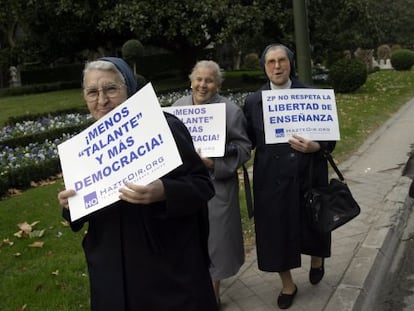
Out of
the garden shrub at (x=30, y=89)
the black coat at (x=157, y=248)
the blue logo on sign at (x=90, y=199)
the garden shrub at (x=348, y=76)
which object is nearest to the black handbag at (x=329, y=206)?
the black coat at (x=157, y=248)

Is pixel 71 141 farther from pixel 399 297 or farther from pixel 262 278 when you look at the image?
pixel 399 297

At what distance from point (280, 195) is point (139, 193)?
→ 6.38 feet

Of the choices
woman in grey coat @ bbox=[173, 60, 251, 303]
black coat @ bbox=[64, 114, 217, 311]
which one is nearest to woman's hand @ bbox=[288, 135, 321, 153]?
woman in grey coat @ bbox=[173, 60, 251, 303]

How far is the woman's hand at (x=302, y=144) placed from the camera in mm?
3705

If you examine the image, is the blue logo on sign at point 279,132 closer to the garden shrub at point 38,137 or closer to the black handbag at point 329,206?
the black handbag at point 329,206

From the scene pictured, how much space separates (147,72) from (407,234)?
28.5 meters

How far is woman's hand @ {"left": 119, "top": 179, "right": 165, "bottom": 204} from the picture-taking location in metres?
2.09

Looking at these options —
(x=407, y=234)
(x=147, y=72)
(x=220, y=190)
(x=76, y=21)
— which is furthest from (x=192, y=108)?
(x=147, y=72)

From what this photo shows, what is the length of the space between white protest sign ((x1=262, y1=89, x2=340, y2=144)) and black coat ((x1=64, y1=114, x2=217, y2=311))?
150 cm

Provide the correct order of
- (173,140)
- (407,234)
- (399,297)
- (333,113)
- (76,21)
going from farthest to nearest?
(76,21) < (407,234) < (399,297) < (333,113) < (173,140)

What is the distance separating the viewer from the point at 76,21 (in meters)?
22.1

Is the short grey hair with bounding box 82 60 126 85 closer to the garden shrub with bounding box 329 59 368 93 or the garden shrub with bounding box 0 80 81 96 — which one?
the garden shrub with bounding box 329 59 368 93

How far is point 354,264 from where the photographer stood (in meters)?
4.88

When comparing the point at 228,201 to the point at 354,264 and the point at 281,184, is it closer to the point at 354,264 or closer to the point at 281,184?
the point at 281,184
